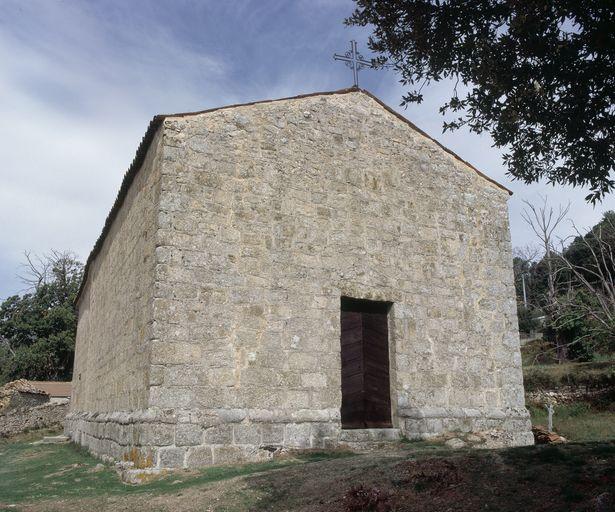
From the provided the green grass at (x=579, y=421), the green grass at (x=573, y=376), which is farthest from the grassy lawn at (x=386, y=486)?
the green grass at (x=573, y=376)

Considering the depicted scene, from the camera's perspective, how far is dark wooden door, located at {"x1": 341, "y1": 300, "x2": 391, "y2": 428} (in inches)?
406

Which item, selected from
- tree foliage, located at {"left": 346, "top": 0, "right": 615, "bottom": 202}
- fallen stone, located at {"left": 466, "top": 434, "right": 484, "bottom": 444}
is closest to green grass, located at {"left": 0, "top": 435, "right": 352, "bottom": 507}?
fallen stone, located at {"left": 466, "top": 434, "right": 484, "bottom": 444}

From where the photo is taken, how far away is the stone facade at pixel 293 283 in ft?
28.9

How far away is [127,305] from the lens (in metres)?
10.9

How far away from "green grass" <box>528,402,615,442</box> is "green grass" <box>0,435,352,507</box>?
8.97 metres

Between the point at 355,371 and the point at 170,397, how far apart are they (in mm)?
3524

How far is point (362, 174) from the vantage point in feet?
36.8

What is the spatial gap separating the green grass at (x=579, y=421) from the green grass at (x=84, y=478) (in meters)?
8.97

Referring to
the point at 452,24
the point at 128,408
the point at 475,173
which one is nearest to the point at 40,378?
the point at 128,408

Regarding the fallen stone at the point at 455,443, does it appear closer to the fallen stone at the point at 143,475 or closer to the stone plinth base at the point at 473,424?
the stone plinth base at the point at 473,424

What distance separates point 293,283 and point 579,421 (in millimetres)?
12107

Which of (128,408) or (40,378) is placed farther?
(40,378)

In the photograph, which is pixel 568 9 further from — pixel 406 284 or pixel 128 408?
→ pixel 128 408

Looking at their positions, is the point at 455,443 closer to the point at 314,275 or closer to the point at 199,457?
the point at 314,275
